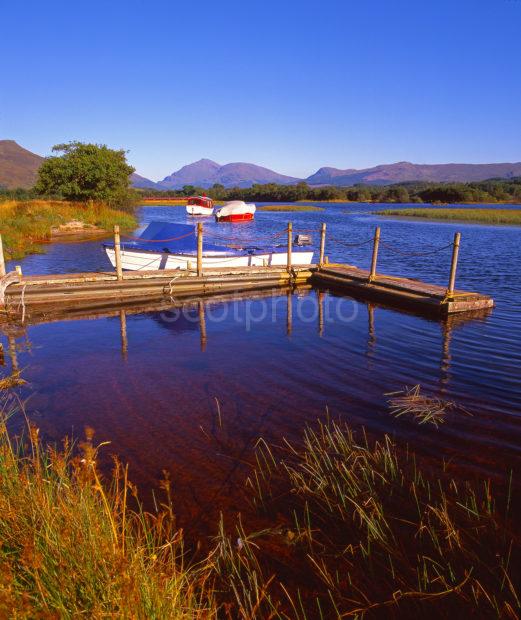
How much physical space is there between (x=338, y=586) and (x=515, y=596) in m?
1.27

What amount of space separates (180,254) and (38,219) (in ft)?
66.7

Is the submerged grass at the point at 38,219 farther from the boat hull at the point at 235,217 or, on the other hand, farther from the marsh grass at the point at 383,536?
the marsh grass at the point at 383,536

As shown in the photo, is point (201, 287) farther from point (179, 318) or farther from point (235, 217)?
point (235, 217)

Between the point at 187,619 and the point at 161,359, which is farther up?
the point at 187,619

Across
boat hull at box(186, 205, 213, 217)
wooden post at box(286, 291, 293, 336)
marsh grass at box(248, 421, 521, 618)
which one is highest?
boat hull at box(186, 205, 213, 217)

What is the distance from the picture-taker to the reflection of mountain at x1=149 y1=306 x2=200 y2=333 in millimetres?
11931

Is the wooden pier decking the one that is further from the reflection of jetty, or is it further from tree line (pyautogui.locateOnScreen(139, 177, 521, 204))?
tree line (pyautogui.locateOnScreen(139, 177, 521, 204))

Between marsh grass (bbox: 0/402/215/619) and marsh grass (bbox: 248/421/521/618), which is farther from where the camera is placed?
marsh grass (bbox: 248/421/521/618)

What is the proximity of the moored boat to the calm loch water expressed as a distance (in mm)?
2829

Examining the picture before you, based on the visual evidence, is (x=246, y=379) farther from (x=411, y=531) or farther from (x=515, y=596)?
(x=515, y=596)

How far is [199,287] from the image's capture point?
15719mm

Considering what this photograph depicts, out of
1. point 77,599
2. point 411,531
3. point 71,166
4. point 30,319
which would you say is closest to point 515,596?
point 411,531

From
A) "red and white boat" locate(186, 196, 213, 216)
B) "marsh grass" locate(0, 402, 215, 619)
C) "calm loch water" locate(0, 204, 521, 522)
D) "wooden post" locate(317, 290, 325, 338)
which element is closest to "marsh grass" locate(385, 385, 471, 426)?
"calm loch water" locate(0, 204, 521, 522)

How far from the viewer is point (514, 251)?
27.4m
